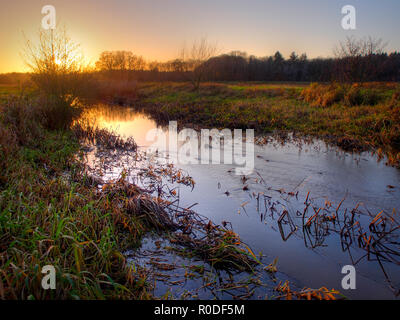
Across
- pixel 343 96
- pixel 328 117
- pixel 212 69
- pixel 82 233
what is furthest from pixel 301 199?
pixel 212 69

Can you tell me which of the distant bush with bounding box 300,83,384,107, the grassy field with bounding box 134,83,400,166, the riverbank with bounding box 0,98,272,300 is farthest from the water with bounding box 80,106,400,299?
the distant bush with bounding box 300,83,384,107

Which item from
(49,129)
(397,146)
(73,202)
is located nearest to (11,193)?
(73,202)

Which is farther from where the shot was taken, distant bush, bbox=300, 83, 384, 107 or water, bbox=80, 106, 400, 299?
distant bush, bbox=300, 83, 384, 107

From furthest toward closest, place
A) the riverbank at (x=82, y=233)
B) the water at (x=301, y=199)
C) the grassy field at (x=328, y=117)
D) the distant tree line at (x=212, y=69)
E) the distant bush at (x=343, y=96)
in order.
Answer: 1. the distant tree line at (x=212, y=69)
2. the distant bush at (x=343, y=96)
3. the grassy field at (x=328, y=117)
4. the water at (x=301, y=199)
5. the riverbank at (x=82, y=233)

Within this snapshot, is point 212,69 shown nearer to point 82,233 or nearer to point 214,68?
point 214,68

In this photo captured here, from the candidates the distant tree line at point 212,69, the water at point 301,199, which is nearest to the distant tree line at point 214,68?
the distant tree line at point 212,69

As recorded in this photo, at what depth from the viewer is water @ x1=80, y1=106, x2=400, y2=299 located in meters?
3.07

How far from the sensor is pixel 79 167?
20.2 feet

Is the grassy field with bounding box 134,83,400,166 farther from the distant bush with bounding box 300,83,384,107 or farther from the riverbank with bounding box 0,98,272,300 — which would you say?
the riverbank with bounding box 0,98,272,300

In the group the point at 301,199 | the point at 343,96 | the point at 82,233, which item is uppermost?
the point at 343,96

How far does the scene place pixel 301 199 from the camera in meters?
4.96

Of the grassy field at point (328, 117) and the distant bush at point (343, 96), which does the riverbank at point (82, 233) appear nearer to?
the grassy field at point (328, 117)

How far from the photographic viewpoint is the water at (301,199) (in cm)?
307

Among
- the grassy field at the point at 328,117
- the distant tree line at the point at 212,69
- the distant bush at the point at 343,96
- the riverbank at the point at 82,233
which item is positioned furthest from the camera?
the distant tree line at the point at 212,69
